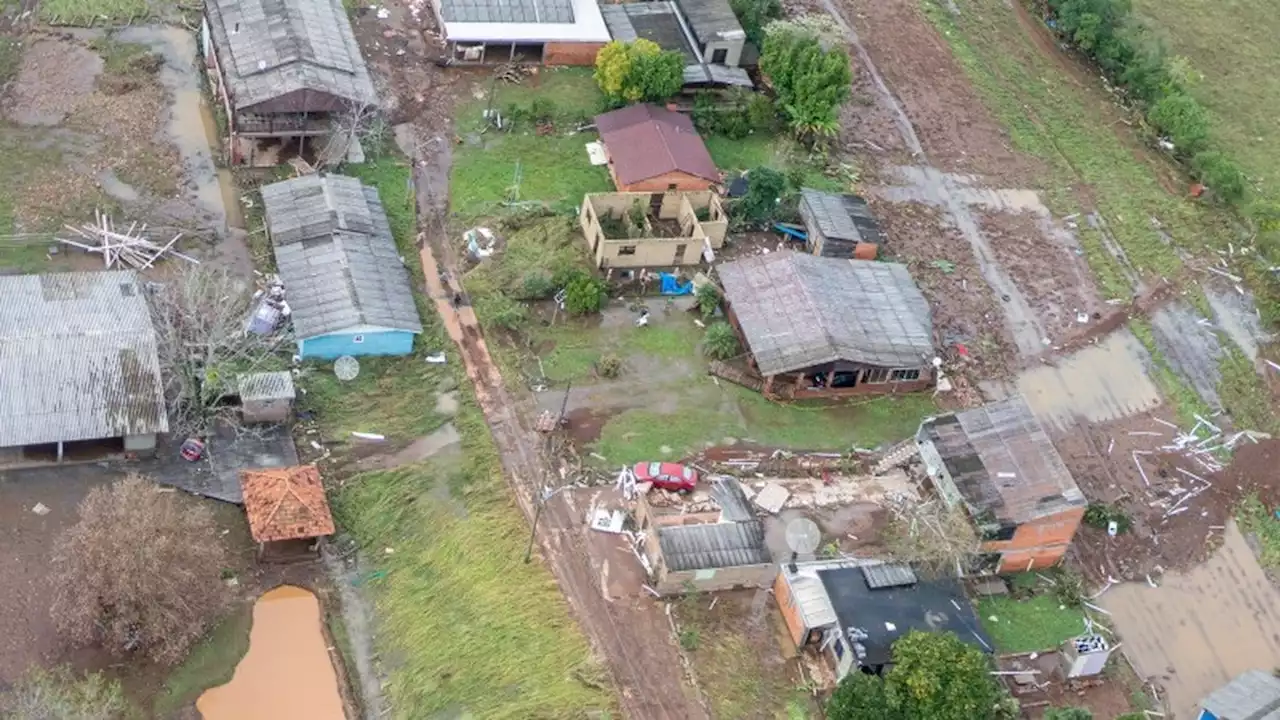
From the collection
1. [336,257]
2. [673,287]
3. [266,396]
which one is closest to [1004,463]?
[673,287]

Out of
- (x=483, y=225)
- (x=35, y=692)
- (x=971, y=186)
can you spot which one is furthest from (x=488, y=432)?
(x=971, y=186)

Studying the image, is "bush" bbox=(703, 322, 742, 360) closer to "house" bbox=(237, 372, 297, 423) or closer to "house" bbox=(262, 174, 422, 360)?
"house" bbox=(262, 174, 422, 360)

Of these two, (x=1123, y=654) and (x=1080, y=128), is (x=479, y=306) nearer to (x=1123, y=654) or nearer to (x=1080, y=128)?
(x=1123, y=654)

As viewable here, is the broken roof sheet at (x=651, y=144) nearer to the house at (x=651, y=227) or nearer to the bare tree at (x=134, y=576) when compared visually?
the house at (x=651, y=227)

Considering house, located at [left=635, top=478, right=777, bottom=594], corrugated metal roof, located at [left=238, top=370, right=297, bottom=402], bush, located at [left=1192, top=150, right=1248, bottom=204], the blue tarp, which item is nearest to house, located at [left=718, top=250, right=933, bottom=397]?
the blue tarp

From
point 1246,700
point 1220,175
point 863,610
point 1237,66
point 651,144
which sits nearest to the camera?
point 1246,700

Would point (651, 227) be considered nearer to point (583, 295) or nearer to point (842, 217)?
point (583, 295)

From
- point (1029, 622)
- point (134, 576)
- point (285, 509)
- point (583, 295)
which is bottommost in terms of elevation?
point (285, 509)
